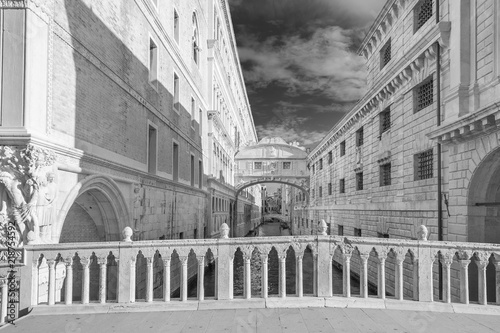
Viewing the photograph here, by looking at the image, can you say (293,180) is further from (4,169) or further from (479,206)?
(4,169)

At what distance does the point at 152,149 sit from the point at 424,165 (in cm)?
1073

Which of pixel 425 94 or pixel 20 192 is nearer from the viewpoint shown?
pixel 20 192

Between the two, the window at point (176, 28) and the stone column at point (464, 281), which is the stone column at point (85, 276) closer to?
the stone column at point (464, 281)

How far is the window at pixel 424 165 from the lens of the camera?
1364cm

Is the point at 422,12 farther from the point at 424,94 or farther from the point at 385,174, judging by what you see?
the point at 385,174

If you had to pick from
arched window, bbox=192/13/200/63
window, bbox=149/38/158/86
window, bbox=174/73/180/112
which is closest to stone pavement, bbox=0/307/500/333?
window, bbox=149/38/158/86

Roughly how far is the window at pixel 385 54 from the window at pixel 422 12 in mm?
2945

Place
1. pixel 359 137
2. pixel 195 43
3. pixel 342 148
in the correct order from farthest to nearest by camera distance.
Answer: pixel 342 148 < pixel 195 43 < pixel 359 137

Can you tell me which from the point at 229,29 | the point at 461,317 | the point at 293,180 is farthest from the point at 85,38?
the point at 293,180

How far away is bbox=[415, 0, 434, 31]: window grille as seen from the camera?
14250 mm

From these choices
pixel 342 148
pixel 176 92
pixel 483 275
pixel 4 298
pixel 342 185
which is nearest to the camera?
pixel 4 298

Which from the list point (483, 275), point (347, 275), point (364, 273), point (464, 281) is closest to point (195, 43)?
point (347, 275)

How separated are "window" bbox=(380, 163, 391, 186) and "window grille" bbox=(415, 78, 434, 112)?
3959mm

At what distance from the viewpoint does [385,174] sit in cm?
1834
